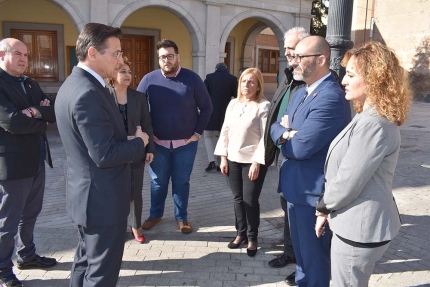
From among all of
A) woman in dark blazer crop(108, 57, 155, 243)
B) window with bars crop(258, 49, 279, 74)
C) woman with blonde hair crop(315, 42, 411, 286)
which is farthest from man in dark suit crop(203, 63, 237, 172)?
window with bars crop(258, 49, 279, 74)

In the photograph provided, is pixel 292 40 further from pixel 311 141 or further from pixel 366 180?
pixel 366 180

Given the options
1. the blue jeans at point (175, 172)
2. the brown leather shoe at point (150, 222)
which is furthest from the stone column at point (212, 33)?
the brown leather shoe at point (150, 222)

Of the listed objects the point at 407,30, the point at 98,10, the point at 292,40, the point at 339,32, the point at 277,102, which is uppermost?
the point at 407,30

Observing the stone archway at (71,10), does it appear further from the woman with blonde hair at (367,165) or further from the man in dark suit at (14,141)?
the woman with blonde hair at (367,165)

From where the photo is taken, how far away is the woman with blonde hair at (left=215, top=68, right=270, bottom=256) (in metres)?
3.62

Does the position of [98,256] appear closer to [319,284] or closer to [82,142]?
[82,142]

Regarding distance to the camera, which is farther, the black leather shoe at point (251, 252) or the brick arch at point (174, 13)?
the brick arch at point (174, 13)

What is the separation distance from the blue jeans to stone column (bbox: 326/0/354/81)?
1.78 meters

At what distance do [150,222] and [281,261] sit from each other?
163cm

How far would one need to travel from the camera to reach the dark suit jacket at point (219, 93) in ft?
22.0

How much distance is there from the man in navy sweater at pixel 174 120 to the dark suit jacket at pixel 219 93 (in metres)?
2.32

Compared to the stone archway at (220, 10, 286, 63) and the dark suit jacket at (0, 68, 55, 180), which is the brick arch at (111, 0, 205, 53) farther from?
the dark suit jacket at (0, 68, 55, 180)

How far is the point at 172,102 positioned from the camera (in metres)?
4.12

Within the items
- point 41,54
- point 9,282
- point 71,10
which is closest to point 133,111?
point 9,282
